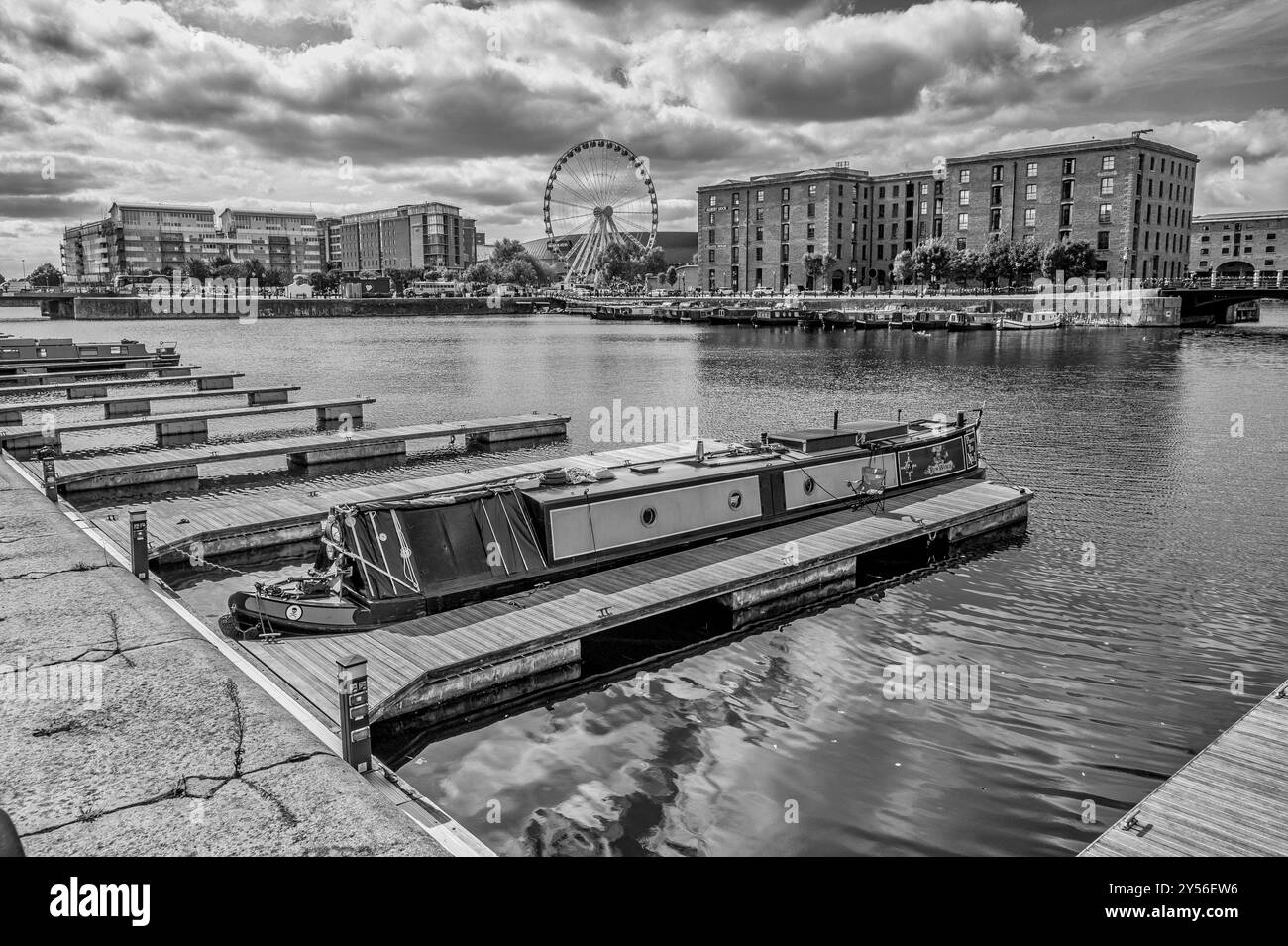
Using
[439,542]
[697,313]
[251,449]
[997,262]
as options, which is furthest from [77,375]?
[997,262]

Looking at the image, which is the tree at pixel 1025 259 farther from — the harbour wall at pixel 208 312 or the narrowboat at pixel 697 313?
the harbour wall at pixel 208 312

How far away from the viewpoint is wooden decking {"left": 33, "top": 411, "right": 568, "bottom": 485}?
1196 inches

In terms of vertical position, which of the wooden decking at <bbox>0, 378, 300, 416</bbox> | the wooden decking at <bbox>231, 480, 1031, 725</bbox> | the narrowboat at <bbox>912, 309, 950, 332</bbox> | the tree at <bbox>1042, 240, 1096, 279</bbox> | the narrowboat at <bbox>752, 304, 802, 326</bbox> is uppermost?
the tree at <bbox>1042, 240, 1096, 279</bbox>

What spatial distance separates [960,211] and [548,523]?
13492cm

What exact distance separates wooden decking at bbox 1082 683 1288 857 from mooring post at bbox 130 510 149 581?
1731 centimetres

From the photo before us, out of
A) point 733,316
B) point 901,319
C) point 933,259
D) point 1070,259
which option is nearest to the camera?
point 901,319

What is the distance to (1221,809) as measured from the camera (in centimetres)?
994

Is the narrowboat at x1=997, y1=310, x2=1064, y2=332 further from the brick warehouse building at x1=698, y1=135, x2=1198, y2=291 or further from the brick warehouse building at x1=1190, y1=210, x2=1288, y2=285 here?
the brick warehouse building at x1=1190, y1=210, x2=1288, y2=285

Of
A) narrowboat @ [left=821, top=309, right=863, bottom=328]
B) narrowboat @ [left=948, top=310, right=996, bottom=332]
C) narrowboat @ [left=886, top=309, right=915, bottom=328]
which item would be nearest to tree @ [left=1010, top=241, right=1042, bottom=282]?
narrowboat @ [left=948, top=310, right=996, bottom=332]

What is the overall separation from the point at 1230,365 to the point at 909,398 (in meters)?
32.7

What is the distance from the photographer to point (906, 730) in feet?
47.1

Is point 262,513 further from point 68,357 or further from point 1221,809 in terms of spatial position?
point 68,357
